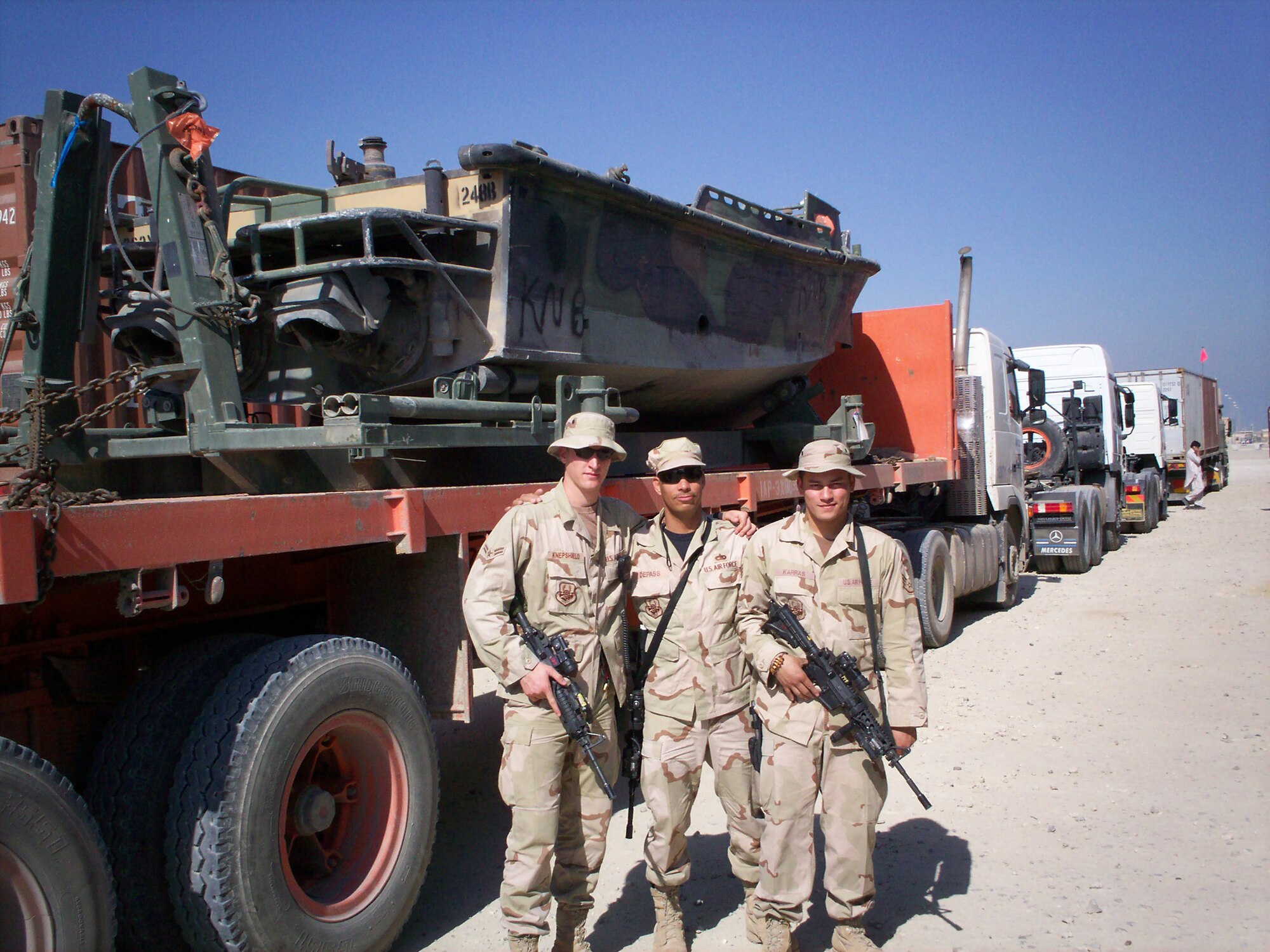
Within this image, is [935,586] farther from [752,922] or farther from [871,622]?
[752,922]

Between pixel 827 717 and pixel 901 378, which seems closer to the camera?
pixel 827 717

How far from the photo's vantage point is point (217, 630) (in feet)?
11.9

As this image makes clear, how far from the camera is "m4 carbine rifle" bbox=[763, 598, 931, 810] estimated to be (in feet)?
10.7

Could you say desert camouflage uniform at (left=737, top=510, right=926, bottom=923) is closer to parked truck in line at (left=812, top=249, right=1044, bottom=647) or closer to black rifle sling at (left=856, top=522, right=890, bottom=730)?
black rifle sling at (left=856, top=522, right=890, bottom=730)

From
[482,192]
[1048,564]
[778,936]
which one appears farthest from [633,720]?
[1048,564]

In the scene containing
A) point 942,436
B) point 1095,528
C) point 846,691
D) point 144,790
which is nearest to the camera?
point 144,790

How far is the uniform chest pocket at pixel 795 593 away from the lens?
135 inches

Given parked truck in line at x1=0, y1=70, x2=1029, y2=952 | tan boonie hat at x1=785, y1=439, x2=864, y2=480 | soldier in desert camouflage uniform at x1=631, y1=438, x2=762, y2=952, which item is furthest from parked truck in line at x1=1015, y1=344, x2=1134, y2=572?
soldier in desert camouflage uniform at x1=631, y1=438, x2=762, y2=952

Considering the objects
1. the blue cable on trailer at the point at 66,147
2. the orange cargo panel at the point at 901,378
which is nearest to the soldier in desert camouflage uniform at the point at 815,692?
the blue cable on trailer at the point at 66,147

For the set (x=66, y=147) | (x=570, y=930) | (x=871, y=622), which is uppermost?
(x=66, y=147)

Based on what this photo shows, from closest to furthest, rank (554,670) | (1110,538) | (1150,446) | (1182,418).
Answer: (554,670) < (1110,538) < (1150,446) < (1182,418)

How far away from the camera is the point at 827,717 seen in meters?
A: 3.31

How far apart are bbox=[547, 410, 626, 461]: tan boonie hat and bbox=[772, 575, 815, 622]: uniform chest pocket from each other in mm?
717

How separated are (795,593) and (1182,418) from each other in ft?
73.1
